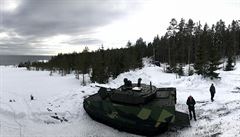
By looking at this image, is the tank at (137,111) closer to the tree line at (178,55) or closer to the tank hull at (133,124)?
the tank hull at (133,124)

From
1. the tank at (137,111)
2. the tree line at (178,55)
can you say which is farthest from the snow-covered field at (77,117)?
the tree line at (178,55)

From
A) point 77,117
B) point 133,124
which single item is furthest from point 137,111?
point 77,117

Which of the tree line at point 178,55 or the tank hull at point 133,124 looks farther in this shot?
the tree line at point 178,55

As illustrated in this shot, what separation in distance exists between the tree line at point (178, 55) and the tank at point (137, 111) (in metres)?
14.2

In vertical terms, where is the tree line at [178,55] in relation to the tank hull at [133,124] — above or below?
above

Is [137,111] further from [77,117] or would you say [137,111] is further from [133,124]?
[77,117]

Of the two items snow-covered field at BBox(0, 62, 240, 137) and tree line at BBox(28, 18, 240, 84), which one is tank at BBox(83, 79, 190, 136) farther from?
tree line at BBox(28, 18, 240, 84)

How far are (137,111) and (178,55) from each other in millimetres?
49942

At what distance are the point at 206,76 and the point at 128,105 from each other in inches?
624

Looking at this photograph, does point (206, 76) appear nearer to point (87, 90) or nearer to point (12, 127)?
point (87, 90)

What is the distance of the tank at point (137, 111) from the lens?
15.0 m

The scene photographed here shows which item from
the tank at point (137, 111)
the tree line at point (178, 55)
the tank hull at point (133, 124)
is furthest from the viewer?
the tree line at point (178, 55)

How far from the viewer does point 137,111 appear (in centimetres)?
1547

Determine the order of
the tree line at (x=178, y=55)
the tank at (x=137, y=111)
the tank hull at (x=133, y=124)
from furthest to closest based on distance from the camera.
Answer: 1. the tree line at (x=178, y=55)
2. the tank hull at (x=133, y=124)
3. the tank at (x=137, y=111)
